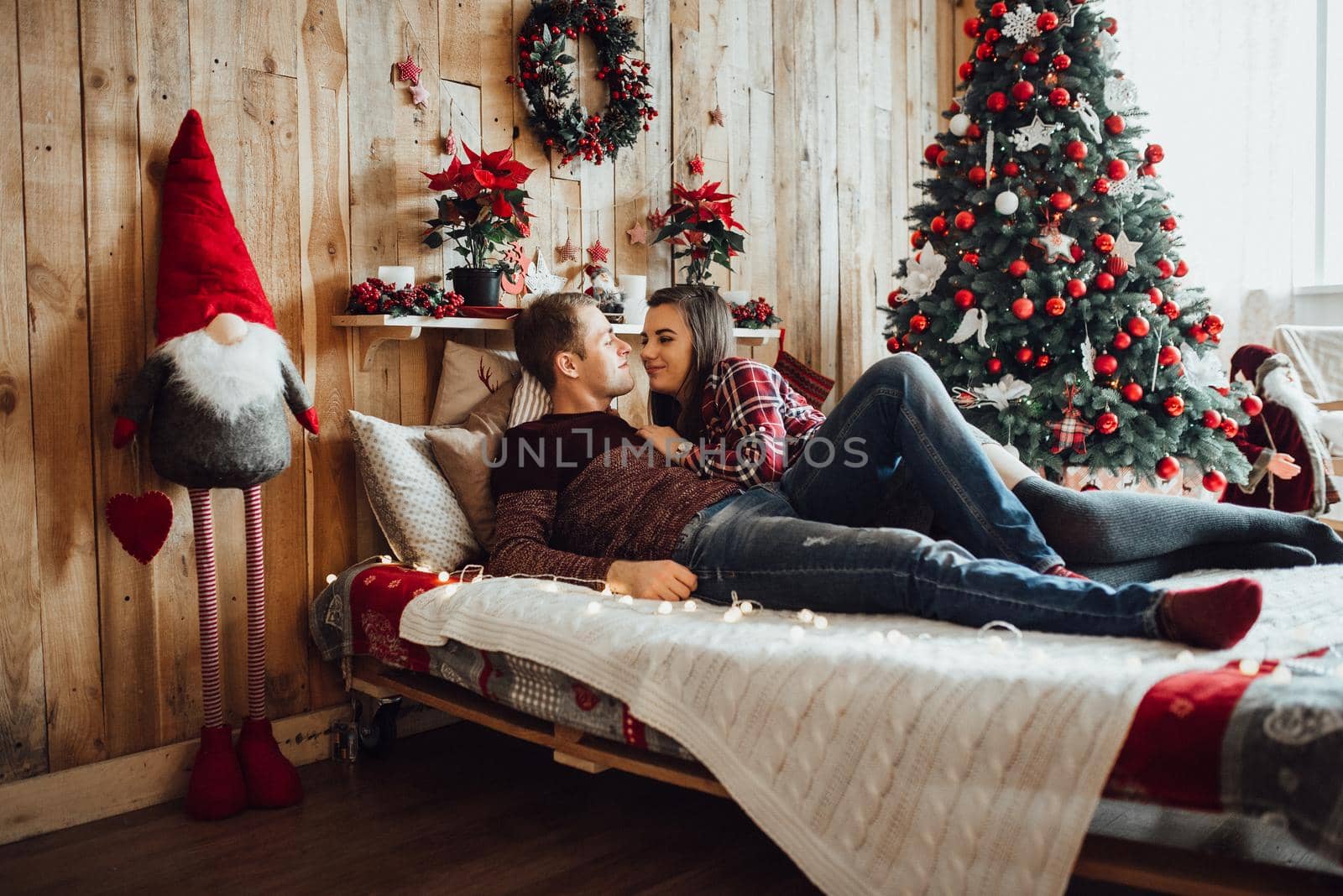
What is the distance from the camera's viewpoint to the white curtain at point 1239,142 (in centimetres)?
386

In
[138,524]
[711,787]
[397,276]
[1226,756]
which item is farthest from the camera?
[397,276]

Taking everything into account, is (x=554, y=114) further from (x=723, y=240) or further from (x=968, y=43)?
(x=968, y=43)

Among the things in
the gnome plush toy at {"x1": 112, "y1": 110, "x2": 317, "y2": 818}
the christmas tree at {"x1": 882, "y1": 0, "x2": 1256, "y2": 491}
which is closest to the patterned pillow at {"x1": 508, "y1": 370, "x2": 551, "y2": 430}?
the gnome plush toy at {"x1": 112, "y1": 110, "x2": 317, "y2": 818}

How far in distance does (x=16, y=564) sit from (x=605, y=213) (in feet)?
5.60

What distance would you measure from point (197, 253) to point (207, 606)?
2.26 ft

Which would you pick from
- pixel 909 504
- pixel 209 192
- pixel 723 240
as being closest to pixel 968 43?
pixel 723 240

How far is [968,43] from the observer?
433 cm

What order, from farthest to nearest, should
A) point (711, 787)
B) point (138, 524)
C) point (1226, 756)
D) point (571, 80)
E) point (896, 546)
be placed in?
point (571, 80) → point (138, 524) → point (896, 546) → point (711, 787) → point (1226, 756)

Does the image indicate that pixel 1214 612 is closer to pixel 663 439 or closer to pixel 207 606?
pixel 663 439

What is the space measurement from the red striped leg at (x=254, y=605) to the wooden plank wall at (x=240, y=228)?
0.42 ft

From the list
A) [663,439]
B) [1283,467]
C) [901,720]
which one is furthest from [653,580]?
[1283,467]

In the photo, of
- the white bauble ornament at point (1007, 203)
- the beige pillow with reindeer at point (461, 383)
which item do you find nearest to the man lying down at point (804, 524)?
the beige pillow with reindeer at point (461, 383)

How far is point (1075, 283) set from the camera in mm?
2896

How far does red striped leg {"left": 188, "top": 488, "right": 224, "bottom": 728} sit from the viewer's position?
2.03 meters
